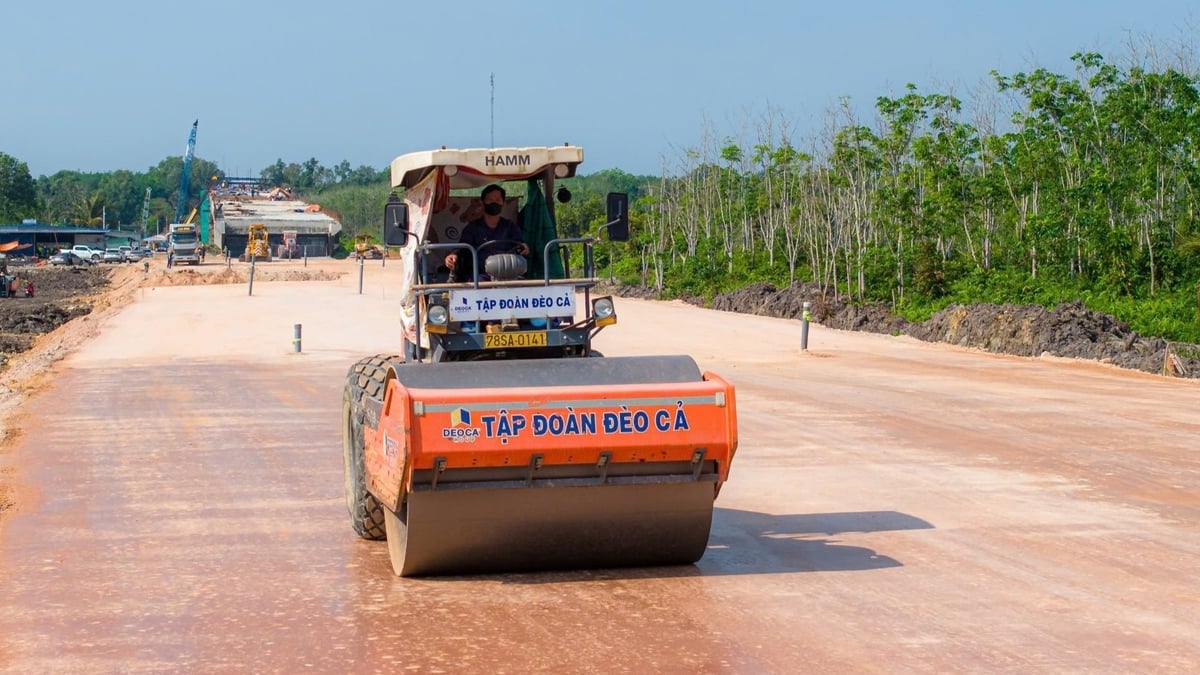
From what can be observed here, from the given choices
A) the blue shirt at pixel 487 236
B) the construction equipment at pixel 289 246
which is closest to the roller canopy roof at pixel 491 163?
the blue shirt at pixel 487 236

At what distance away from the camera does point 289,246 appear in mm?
104750

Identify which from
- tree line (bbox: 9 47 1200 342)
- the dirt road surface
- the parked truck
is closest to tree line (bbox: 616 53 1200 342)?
tree line (bbox: 9 47 1200 342)

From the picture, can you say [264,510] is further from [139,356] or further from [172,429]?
[139,356]

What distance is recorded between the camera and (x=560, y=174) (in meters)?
10.6

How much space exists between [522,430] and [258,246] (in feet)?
289

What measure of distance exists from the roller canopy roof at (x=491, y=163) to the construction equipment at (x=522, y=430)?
1 centimetres

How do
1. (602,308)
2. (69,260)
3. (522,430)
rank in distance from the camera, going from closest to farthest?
(522,430) → (602,308) → (69,260)

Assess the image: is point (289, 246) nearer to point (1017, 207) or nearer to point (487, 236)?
point (1017, 207)

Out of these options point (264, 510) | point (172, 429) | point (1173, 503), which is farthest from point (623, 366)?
point (172, 429)

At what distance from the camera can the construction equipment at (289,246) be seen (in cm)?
10431

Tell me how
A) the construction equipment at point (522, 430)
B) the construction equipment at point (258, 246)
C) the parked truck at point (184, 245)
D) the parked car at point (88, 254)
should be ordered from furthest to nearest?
the parked car at point (88, 254)
the construction equipment at point (258, 246)
the parked truck at point (184, 245)
the construction equipment at point (522, 430)

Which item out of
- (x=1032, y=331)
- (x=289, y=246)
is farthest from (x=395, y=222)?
(x=289, y=246)

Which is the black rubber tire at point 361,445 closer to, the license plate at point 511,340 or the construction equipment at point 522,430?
the construction equipment at point 522,430

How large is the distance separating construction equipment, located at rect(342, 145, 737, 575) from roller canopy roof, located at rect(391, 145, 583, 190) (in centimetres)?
1
